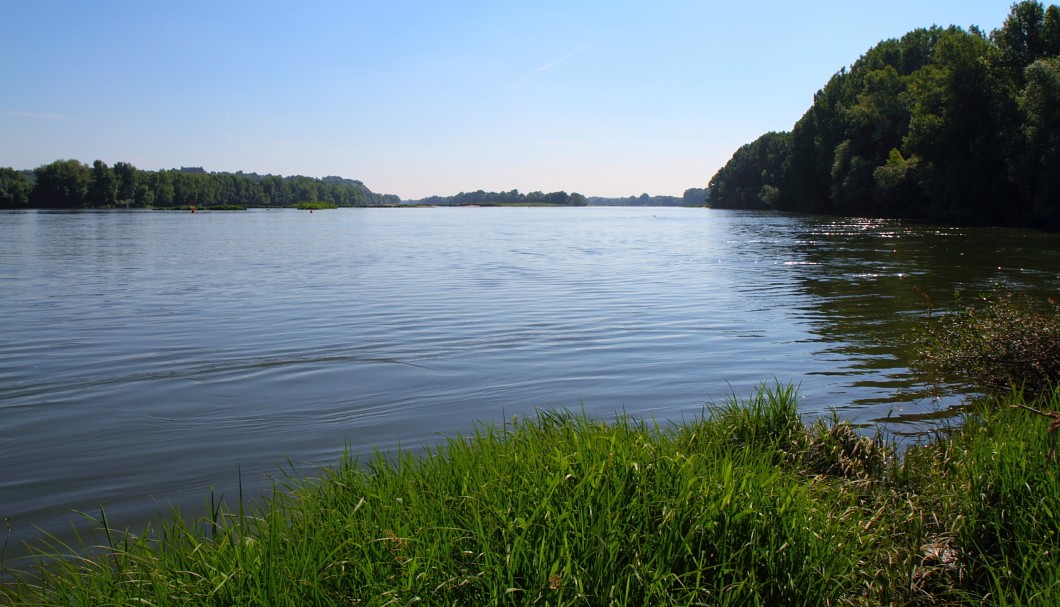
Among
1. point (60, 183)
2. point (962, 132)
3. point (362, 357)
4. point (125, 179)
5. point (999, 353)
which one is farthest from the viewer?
point (125, 179)

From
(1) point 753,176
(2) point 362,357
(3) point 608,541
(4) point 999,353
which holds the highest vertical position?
(1) point 753,176

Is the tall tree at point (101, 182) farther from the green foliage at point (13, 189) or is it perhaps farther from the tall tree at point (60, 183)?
the green foliage at point (13, 189)

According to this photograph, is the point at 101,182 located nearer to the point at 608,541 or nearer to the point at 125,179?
the point at 125,179

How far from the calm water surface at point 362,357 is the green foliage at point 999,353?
65 centimetres

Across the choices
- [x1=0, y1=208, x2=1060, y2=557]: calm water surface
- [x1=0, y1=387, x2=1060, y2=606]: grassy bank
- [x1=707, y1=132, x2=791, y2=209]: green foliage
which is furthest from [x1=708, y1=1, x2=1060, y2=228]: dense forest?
[x1=0, y1=387, x2=1060, y2=606]: grassy bank

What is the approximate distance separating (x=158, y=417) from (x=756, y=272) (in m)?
22.5

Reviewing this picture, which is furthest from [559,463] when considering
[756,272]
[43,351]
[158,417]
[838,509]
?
[756,272]

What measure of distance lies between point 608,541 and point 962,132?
64478 millimetres

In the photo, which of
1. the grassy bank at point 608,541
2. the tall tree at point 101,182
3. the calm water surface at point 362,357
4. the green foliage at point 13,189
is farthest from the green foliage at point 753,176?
the green foliage at point 13,189

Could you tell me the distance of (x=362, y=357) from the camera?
12328 millimetres

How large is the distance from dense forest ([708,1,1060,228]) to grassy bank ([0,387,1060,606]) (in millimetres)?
49416

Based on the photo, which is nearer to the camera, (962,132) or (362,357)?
(362,357)

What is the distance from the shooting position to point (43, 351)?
12.6 m

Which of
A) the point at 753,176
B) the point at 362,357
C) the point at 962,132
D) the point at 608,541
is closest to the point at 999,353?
the point at 608,541
